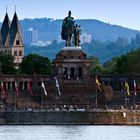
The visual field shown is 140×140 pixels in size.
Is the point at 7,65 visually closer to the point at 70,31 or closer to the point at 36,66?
the point at 36,66

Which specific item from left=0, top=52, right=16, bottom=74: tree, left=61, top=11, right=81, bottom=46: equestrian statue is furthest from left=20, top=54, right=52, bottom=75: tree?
left=61, top=11, right=81, bottom=46: equestrian statue

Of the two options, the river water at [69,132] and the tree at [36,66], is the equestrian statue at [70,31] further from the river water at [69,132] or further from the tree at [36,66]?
the river water at [69,132]

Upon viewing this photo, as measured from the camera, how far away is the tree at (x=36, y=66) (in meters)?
181

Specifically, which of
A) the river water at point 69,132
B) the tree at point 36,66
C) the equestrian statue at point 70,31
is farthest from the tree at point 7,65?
the river water at point 69,132

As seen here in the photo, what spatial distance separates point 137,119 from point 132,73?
1154 inches

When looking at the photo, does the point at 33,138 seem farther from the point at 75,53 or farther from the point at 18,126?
the point at 75,53

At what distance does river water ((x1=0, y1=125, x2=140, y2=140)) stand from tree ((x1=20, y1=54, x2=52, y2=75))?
43972 millimetres

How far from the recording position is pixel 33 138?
11588 cm

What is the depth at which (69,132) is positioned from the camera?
125000mm

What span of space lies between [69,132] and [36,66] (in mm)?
58395

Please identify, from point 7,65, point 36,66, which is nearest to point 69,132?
point 36,66

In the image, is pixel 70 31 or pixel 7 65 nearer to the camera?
pixel 70 31

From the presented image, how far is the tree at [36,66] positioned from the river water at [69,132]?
43972 millimetres

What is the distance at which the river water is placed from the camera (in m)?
117
